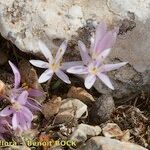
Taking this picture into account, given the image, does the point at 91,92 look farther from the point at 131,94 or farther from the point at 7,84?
the point at 7,84

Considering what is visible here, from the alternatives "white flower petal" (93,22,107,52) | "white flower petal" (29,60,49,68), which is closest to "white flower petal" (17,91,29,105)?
"white flower petal" (29,60,49,68)

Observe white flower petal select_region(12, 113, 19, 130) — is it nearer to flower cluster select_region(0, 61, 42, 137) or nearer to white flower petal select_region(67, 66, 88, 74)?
flower cluster select_region(0, 61, 42, 137)

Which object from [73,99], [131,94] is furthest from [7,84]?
[131,94]

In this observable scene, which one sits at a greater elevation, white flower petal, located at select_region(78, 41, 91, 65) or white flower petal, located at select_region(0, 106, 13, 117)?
white flower petal, located at select_region(78, 41, 91, 65)

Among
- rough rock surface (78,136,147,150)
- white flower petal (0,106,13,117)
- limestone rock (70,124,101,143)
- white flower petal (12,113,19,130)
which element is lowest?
rough rock surface (78,136,147,150)

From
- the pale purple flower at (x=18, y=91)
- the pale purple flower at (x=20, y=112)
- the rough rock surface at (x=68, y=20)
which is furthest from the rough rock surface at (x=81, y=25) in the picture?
the pale purple flower at (x=20, y=112)

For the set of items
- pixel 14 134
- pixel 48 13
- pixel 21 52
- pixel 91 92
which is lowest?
pixel 14 134

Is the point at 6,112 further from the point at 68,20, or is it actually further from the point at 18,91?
the point at 68,20

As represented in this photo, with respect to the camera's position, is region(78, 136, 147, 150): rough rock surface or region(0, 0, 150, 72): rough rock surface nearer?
region(78, 136, 147, 150): rough rock surface
